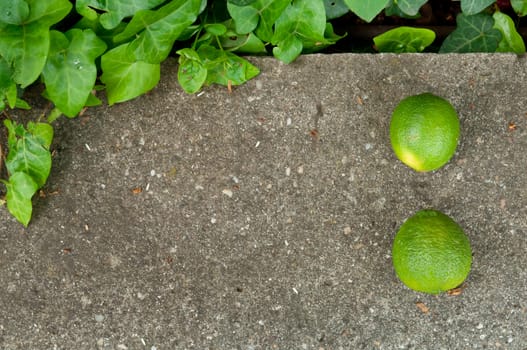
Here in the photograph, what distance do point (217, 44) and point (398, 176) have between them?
31.5 inches

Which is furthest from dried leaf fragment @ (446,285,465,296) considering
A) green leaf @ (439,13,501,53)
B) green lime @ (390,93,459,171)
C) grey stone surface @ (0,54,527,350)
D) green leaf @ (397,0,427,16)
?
green leaf @ (397,0,427,16)

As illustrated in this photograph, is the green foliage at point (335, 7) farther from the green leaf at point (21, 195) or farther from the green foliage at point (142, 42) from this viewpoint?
the green leaf at point (21, 195)

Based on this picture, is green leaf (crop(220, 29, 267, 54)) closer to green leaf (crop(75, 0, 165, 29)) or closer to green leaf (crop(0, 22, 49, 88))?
green leaf (crop(75, 0, 165, 29))

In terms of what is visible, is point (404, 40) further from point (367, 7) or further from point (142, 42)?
point (142, 42)

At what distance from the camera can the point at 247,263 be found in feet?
7.25

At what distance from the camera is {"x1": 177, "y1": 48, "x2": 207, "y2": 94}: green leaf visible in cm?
206

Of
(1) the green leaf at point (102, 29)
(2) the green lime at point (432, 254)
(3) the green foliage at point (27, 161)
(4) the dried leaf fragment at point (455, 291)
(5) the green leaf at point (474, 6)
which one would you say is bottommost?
(4) the dried leaf fragment at point (455, 291)

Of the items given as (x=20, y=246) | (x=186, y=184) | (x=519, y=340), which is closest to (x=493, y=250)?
(x=519, y=340)

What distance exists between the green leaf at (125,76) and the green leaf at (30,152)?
27 cm

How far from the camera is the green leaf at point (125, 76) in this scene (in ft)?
6.51

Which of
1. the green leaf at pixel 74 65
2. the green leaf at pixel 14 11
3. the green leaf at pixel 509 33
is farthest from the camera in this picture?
the green leaf at pixel 509 33

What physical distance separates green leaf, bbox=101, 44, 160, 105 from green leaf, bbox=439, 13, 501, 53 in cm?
108

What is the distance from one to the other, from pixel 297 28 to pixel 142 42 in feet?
1.70

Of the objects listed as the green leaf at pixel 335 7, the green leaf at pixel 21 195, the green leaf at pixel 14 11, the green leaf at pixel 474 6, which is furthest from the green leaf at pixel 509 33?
the green leaf at pixel 21 195
